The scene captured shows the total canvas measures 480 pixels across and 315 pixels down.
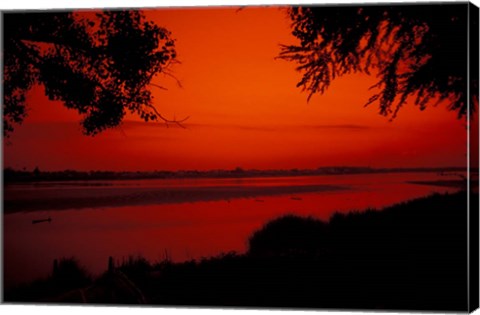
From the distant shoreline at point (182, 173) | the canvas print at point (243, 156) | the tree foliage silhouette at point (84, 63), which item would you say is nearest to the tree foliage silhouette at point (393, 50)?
the canvas print at point (243, 156)

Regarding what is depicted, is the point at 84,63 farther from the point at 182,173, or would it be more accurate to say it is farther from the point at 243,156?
the point at 243,156

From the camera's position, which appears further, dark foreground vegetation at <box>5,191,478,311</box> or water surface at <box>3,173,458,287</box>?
water surface at <box>3,173,458,287</box>

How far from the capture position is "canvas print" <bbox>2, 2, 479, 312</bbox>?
823cm

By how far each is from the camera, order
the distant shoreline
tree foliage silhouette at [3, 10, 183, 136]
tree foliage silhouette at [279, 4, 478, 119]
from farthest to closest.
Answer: tree foliage silhouette at [3, 10, 183, 136] < the distant shoreline < tree foliage silhouette at [279, 4, 478, 119]

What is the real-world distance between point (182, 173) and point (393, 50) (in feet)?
6.71

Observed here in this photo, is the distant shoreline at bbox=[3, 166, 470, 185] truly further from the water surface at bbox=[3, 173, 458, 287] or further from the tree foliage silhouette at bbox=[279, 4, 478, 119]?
the tree foliage silhouette at bbox=[279, 4, 478, 119]

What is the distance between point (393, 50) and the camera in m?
8.47

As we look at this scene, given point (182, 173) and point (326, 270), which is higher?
point (182, 173)

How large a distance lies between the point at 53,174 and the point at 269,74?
2.08 meters

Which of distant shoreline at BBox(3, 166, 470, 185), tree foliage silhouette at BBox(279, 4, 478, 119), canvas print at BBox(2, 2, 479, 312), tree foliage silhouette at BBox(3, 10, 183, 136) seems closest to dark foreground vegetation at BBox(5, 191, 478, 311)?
canvas print at BBox(2, 2, 479, 312)

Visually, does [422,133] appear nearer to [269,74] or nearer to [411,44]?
[411,44]

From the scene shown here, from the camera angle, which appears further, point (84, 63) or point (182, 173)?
point (84, 63)

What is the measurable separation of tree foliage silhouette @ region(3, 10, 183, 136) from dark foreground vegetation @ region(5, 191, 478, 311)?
4.49 ft

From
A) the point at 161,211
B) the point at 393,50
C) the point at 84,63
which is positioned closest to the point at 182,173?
the point at 161,211
